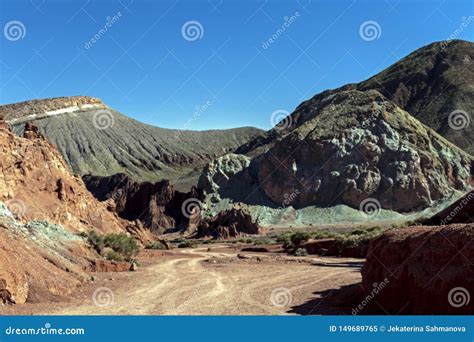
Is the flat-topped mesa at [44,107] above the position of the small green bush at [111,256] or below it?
above

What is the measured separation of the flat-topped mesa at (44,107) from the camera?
149 m

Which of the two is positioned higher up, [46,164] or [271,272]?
[46,164]

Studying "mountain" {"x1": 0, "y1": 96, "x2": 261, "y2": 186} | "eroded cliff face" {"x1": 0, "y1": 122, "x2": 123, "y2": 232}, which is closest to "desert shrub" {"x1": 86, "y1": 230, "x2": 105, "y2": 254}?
"eroded cliff face" {"x1": 0, "y1": 122, "x2": 123, "y2": 232}

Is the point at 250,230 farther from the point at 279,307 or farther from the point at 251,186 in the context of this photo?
the point at 279,307

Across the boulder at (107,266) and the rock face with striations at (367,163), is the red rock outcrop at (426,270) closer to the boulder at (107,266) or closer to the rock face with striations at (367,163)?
the boulder at (107,266)

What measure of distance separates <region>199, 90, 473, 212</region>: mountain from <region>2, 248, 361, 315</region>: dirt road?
133 ft

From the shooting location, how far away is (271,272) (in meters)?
23.9

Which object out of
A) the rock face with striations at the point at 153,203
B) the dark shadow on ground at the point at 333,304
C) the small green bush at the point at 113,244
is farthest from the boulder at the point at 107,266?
the rock face with striations at the point at 153,203

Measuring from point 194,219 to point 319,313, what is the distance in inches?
2566

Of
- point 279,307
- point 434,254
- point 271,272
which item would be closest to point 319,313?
point 279,307

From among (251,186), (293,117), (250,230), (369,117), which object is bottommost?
(250,230)

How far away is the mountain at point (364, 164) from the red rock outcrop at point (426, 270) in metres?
53.1

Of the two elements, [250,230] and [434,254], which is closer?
[434,254]

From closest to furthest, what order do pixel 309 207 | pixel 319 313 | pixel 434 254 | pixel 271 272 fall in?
pixel 434 254, pixel 319 313, pixel 271 272, pixel 309 207
